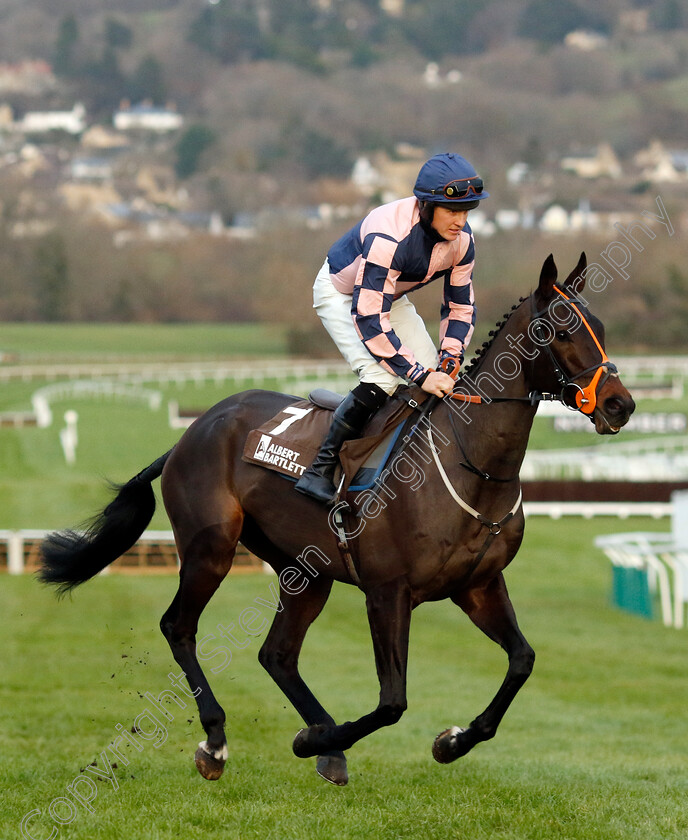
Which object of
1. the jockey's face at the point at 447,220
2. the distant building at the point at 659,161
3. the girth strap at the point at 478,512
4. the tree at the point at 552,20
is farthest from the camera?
the tree at the point at 552,20

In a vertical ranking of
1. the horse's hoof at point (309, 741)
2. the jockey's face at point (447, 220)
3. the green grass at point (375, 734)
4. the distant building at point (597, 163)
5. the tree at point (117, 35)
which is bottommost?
the tree at point (117, 35)

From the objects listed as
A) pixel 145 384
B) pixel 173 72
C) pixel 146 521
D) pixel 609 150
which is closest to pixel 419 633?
pixel 146 521

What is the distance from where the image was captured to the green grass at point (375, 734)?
450cm

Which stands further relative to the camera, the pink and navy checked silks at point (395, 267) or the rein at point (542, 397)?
the pink and navy checked silks at point (395, 267)

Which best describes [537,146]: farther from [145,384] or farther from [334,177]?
[145,384]

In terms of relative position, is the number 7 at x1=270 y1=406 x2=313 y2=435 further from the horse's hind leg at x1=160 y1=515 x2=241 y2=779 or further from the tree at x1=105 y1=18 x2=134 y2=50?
the tree at x1=105 y1=18 x2=134 y2=50

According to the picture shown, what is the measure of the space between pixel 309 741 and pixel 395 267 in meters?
1.75

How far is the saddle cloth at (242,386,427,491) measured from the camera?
4719 millimetres

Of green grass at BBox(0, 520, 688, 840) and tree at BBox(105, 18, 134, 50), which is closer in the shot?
green grass at BBox(0, 520, 688, 840)

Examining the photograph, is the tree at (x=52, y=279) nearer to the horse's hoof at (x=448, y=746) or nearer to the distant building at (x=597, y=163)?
the horse's hoof at (x=448, y=746)

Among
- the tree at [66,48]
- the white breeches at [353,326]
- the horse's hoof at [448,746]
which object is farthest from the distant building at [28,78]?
the horse's hoof at [448,746]

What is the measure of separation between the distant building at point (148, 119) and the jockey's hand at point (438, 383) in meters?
147

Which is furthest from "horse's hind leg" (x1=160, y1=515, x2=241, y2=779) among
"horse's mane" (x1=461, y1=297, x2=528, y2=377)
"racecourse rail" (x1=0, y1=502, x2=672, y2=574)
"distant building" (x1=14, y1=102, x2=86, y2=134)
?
"distant building" (x1=14, y1=102, x2=86, y2=134)

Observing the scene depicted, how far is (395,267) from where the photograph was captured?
4.68 m
